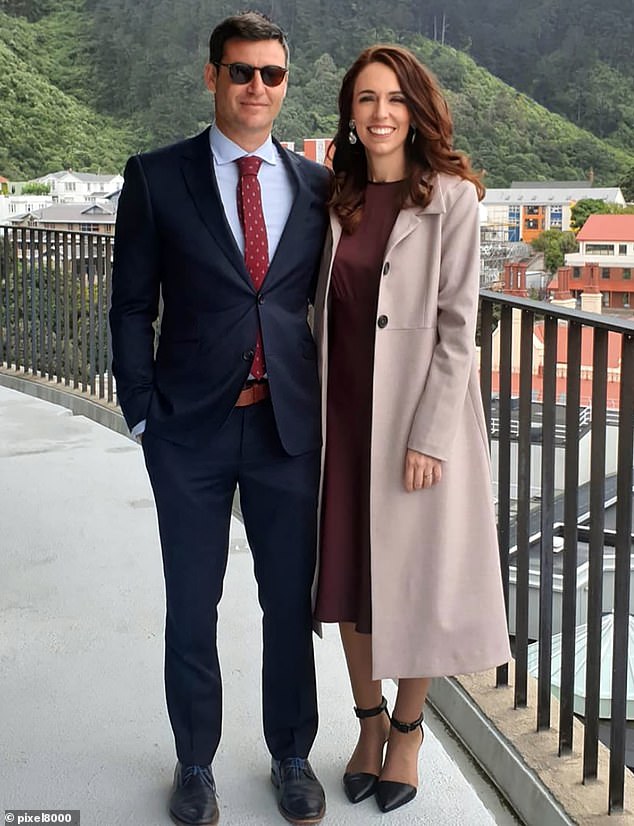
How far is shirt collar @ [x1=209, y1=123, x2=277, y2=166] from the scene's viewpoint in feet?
5.30

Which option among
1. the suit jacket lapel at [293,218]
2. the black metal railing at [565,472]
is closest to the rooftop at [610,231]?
the black metal railing at [565,472]

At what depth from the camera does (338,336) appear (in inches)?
65.6

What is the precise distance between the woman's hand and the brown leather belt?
0.25 m

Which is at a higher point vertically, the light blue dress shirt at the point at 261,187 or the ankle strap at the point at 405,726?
the light blue dress shirt at the point at 261,187

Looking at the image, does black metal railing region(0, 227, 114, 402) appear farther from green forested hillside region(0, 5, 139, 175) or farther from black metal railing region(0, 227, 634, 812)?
green forested hillside region(0, 5, 139, 175)

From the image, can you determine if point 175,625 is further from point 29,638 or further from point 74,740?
point 29,638

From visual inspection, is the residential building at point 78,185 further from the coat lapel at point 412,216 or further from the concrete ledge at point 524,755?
the coat lapel at point 412,216

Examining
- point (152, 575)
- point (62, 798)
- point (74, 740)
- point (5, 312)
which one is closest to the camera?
point (62, 798)

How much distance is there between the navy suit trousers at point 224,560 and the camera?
165 centimetres

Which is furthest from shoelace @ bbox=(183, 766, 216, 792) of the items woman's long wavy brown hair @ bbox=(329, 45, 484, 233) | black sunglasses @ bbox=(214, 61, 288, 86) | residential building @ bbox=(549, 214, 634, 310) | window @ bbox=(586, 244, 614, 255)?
window @ bbox=(586, 244, 614, 255)

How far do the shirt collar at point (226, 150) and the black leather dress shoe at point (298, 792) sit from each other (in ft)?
3.36

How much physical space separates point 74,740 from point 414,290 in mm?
1120

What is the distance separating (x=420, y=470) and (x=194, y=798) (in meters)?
0.68

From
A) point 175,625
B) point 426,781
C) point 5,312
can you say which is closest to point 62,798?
point 175,625
